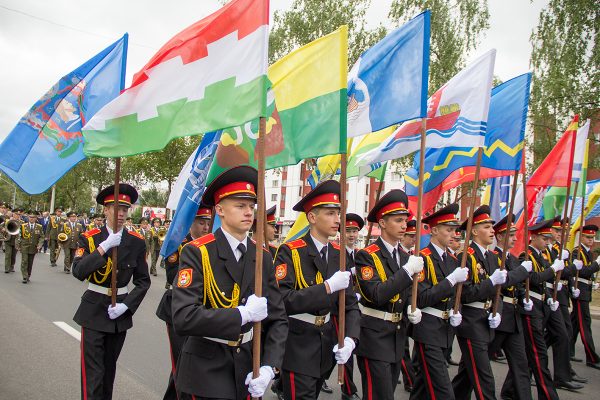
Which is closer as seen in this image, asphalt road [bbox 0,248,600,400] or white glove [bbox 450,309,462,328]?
white glove [bbox 450,309,462,328]

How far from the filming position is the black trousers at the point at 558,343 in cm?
697

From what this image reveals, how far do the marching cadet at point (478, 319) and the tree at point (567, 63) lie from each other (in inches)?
473

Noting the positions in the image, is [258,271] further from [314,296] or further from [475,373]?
[475,373]

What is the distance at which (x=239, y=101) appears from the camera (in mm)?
3609

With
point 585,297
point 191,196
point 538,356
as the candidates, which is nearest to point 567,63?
point 585,297

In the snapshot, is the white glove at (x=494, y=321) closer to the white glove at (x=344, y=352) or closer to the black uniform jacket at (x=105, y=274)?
the white glove at (x=344, y=352)

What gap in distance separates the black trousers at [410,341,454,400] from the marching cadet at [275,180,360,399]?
1.08 metres

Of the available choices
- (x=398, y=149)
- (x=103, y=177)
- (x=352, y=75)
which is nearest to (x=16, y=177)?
(x=352, y=75)

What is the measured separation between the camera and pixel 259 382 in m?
3.05

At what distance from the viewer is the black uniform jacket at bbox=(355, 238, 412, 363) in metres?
4.47

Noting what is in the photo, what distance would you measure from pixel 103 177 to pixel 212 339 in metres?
37.6

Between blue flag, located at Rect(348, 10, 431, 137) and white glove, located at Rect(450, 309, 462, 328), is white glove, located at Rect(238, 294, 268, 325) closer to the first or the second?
blue flag, located at Rect(348, 10, 431, 137)

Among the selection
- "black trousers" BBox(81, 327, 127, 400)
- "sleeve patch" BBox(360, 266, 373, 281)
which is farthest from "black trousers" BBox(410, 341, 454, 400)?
"black trousers" BBox(81, 327, 127, 400)

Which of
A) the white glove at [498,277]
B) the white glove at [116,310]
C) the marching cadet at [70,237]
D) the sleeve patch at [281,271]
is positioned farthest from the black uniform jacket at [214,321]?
the marching cadet at [70,237]
